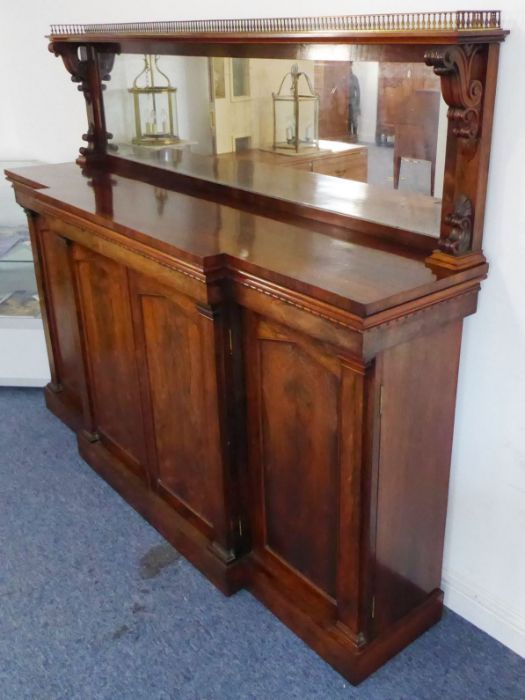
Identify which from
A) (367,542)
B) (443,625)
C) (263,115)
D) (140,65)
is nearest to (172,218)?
(263,115)

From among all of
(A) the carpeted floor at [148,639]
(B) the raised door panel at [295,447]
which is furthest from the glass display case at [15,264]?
(B) the raised door panel at [295,447]

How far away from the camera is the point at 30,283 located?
3.29 meters

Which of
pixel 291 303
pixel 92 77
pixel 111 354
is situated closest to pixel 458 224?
pixel 291 303

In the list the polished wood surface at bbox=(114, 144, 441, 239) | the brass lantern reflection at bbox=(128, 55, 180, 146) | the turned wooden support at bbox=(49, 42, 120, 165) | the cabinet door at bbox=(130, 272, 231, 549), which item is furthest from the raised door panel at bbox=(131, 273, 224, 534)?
the turned wooden support at bbox=(49, 42, 120, 165)

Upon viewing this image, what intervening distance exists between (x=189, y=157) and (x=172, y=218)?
0.47 metres

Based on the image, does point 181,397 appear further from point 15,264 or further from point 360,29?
point 15,264

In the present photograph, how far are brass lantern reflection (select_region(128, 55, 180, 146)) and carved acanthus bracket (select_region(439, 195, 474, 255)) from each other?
1177mm

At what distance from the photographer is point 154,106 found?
245 centimetres

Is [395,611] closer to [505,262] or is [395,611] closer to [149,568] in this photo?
[149,568]

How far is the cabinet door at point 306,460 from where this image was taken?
1.58 meters

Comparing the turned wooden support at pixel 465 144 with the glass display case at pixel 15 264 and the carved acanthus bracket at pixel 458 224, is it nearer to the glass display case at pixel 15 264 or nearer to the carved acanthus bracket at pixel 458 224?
the carved acanthus bracket at pixel 458 224

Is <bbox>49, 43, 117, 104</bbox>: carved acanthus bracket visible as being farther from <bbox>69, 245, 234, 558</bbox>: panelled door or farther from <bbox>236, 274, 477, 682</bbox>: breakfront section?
<bbox>236, 274, 477, 682</bbox>: breakfront section

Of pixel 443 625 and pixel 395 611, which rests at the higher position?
pixel 395 611

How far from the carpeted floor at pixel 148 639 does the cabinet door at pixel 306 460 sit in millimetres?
203
